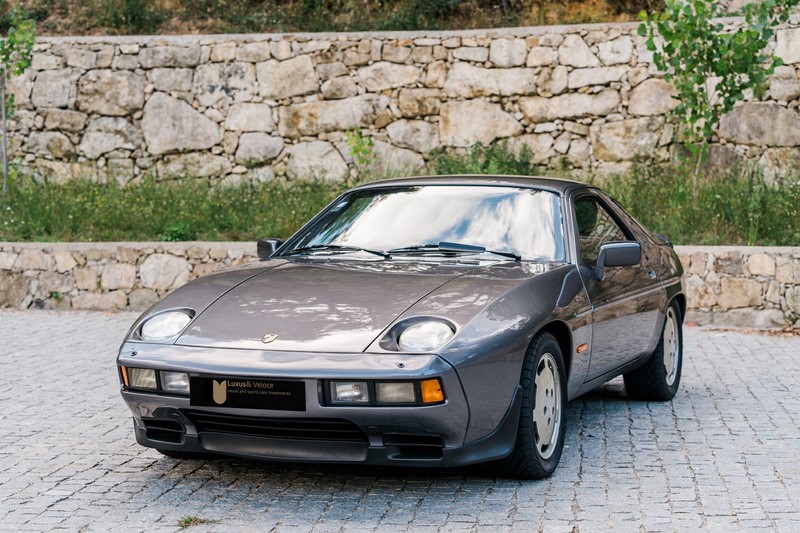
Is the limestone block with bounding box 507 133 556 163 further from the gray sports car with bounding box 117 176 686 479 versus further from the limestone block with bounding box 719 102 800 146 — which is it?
the gray sports car with bounding box 117 176 686 479

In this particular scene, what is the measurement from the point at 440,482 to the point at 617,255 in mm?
1664

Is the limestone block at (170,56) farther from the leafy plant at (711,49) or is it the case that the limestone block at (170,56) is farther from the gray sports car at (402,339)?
the gray sports car at (402,339)

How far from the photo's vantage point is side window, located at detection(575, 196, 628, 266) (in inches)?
250

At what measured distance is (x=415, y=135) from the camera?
51.7ft

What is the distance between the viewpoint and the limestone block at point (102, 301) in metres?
12.6

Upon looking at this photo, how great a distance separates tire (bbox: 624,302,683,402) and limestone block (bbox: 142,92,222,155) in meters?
9.86

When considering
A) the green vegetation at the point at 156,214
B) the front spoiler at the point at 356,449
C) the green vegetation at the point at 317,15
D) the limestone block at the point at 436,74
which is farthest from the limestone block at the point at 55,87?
the front spoiler at the point at 356,449

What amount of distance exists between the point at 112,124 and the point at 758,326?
9652 millimetres

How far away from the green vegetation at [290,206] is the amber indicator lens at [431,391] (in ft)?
25.7

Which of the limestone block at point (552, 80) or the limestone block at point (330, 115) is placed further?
the limestone block at point (330, 115)

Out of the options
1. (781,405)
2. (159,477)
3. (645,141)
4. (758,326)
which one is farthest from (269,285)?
(645,141)

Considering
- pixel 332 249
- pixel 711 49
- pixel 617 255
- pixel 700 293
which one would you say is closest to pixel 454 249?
pixel 332 249

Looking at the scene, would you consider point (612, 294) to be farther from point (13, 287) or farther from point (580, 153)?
point (580, 153)

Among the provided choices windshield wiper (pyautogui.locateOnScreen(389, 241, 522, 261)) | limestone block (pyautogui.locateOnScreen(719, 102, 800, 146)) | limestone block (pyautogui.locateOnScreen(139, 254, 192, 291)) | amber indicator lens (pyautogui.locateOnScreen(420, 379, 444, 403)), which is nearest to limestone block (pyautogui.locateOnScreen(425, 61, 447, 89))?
limestone block (pyautogui.locateOnScreen(719, 102, 800, 146))
